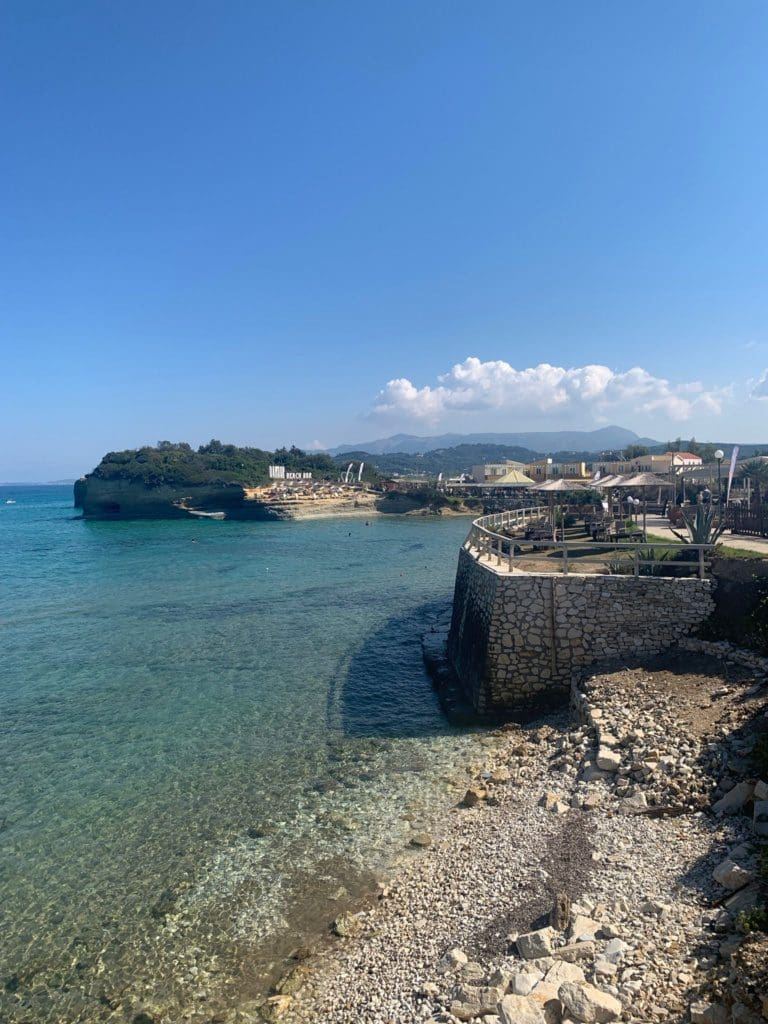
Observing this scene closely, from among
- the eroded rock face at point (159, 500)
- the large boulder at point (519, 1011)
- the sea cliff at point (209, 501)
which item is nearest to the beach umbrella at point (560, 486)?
the large boulder at point (519, 1011)

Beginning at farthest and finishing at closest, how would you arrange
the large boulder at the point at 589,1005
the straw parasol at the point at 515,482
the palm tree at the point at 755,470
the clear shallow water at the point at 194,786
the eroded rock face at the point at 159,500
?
the eroded rock face at the point at 159,500 → the straw parasol at the point at 515,482 → the palm tree at the point at 755,470 → the clear shallow water at the point at 194,786 → the large boulder at the point at 589,1005

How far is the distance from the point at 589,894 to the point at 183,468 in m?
117

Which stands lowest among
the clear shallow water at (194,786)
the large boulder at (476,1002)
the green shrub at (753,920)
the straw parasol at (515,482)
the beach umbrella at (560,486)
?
the clear shallow water at (194,786)

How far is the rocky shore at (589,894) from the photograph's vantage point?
5.65 m

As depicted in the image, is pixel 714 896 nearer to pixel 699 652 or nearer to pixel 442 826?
pixel 442 826

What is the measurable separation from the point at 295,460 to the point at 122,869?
156 m

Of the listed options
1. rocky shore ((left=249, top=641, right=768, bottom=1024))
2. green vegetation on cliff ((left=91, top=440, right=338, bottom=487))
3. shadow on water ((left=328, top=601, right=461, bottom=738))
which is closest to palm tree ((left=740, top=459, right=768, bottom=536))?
shadow on water ((left=328, top=601, right=461, bottom=738))

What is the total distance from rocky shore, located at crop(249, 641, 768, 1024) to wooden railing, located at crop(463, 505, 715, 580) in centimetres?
324

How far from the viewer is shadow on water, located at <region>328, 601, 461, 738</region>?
14867 millimetres

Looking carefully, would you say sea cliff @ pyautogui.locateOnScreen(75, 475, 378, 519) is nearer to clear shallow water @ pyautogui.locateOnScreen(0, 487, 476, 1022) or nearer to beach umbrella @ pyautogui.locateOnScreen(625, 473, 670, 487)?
clear shallow water @ pyautogui.locateOnScreen(0, 487, 476, 1022)

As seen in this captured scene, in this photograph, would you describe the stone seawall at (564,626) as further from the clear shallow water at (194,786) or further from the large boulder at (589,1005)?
the large boulder at (589,1005)

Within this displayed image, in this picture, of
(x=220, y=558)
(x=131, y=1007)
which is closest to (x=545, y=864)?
(x=131, y=1007)

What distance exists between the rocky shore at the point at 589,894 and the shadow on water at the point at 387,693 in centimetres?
321

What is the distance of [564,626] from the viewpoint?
584 inches
